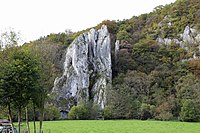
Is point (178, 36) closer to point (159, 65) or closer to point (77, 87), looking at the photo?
point (159, 65)

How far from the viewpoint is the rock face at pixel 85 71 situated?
296 feet

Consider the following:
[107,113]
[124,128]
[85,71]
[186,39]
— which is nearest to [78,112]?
[107,113]

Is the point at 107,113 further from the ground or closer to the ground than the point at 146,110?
closer to the ground

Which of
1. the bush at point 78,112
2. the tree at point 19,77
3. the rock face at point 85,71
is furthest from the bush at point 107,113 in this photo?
the tree at point 19,77

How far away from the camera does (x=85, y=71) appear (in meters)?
92.6

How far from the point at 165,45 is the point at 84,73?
31.5 meters

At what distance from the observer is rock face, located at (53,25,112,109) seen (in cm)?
9025

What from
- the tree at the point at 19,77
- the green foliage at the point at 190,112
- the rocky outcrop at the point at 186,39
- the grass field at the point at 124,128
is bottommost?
the grass field at the point at 124,128

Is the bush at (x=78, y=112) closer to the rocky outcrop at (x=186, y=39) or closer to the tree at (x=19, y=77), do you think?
the rocky outcrop at (x=186, y=39)

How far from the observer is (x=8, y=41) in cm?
2716

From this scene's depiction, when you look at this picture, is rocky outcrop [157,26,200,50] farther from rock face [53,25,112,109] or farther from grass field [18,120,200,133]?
grass field [18,120,200,133]

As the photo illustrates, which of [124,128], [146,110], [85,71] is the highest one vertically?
[85,71]

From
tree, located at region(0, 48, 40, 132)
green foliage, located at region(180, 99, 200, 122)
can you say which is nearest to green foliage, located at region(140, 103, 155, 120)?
green foliage, located at region(180, 99, 200, 122)

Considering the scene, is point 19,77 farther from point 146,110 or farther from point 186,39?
point 186,39
